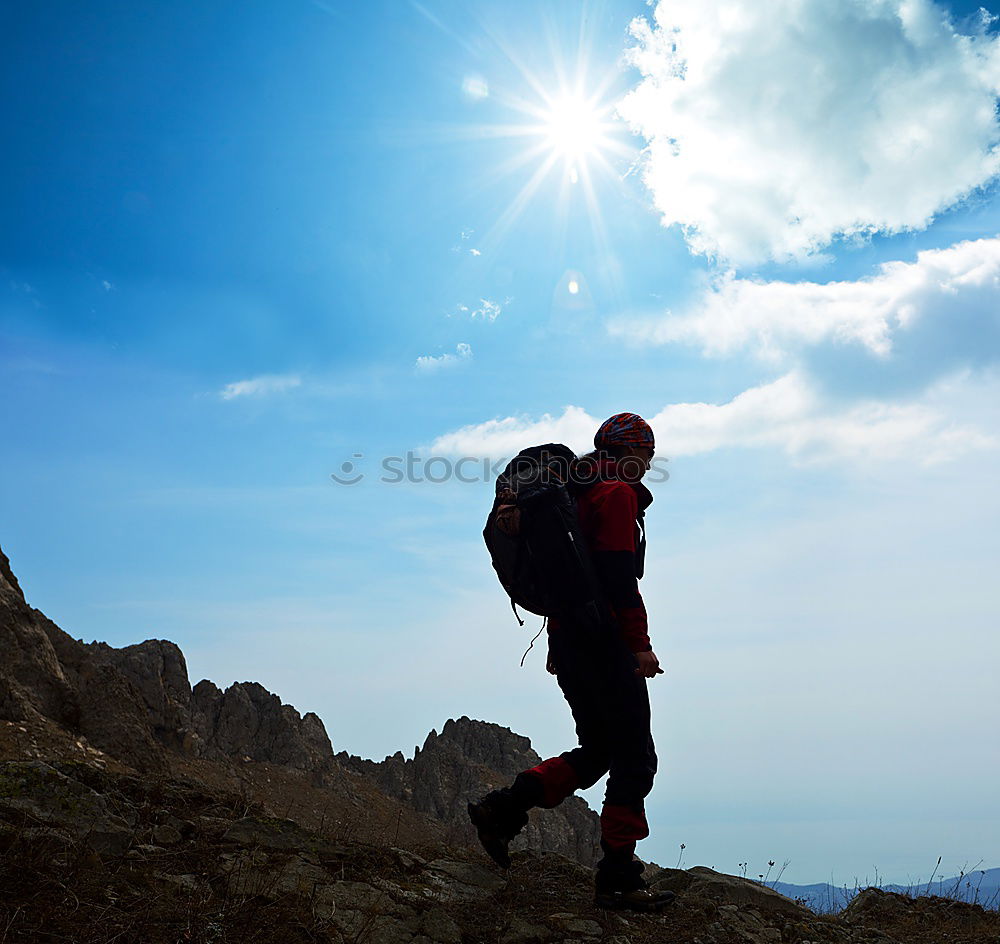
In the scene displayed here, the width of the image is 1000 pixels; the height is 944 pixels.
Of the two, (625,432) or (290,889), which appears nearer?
(290,889)

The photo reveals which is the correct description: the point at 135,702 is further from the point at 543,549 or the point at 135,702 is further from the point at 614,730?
the point at 543,549

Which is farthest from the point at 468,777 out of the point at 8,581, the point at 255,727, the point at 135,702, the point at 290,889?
the point at 290,889

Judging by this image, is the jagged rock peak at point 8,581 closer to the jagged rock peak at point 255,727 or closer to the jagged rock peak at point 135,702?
the jagged rock peak at point 135,702

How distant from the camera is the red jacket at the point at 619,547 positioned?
17.2 ft

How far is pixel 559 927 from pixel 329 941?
1.48 metres

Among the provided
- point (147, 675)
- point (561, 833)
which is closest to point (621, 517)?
point (147, 675)

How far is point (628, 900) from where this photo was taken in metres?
5.16

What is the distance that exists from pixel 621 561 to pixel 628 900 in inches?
88.8

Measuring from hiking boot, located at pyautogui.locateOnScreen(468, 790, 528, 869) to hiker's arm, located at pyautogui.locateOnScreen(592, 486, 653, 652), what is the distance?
146cm

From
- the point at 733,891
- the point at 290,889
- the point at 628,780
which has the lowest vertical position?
the point at 290,889

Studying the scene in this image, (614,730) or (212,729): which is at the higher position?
(212,729)

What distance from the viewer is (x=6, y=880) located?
3824 millimetres

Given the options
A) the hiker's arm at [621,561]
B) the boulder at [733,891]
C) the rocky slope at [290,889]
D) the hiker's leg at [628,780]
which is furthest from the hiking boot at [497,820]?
the boulder at [733,891]

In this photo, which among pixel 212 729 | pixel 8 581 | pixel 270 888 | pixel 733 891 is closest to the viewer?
pixel 270 888
